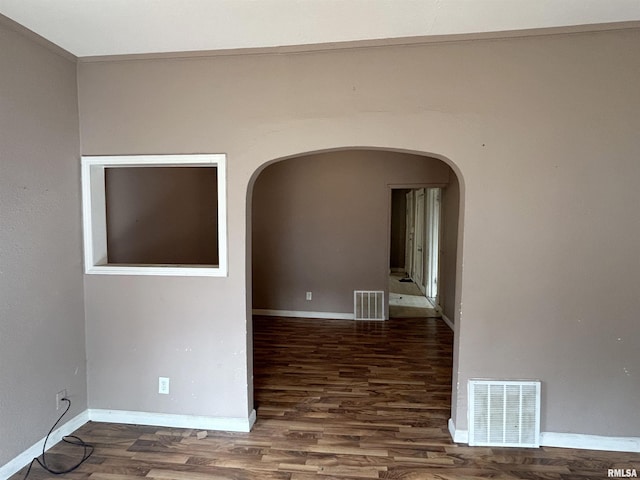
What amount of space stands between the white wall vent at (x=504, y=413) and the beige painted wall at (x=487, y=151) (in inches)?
2.9

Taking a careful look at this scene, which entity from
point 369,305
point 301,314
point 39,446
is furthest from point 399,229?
point 39,446

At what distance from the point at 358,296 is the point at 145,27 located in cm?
404

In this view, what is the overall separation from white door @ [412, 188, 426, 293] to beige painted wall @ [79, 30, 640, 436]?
476 cm

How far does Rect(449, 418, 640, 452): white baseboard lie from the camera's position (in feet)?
7.00

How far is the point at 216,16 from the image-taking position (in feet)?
6.12

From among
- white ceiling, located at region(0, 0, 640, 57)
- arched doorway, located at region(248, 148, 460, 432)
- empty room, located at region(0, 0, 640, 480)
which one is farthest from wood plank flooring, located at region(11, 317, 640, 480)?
white ceiling, located at region(0, 0, 640, 57)

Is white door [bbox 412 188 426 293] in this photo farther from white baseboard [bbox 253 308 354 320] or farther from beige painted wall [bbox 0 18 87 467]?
beige painted wall [bbox 0 18 87 467]

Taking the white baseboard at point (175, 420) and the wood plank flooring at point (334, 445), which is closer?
the wood plank flooring at point (334, 445)

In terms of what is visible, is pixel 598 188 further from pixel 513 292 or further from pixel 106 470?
pixel 106 470

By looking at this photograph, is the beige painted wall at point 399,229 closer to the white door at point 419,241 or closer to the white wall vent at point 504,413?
the white door at point 419,241

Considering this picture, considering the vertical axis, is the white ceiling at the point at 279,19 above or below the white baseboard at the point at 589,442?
above

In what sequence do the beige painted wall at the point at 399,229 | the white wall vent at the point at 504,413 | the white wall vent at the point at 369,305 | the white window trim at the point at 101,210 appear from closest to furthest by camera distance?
the white wall vent at the point at 504,413, the white window trim at the point at 101,210, the white wall vent at the point at 369,305, the beige painted wall at the point at 399,229

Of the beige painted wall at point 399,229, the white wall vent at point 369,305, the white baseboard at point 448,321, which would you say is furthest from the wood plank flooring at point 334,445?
the beige painted wall at point 399,229

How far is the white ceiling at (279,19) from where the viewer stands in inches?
69.2
